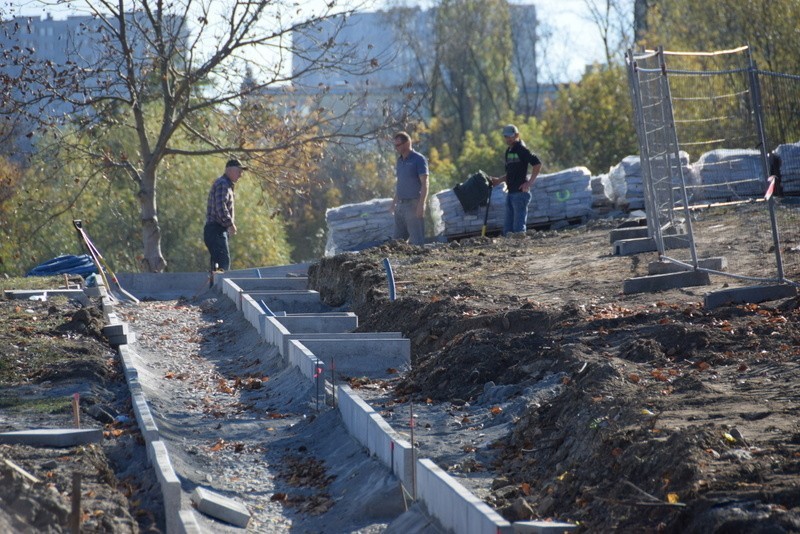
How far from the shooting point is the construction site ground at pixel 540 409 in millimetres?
5133

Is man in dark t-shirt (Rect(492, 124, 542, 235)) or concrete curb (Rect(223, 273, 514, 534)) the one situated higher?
man in dark t-shirt (Rect(492, 124, 542, 235))

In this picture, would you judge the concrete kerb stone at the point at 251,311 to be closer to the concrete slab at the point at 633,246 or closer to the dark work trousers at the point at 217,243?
the dark work trousers at the point at 217,243

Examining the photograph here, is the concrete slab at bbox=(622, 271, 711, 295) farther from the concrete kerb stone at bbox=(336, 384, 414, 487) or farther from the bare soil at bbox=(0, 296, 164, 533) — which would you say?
the bare soil at bbox=(0, 296, 164, 533)

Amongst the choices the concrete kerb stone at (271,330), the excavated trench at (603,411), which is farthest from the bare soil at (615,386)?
the concrete kerb stone at (271,330)

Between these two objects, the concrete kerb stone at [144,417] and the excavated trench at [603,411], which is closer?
the excavated trench at [603,411]

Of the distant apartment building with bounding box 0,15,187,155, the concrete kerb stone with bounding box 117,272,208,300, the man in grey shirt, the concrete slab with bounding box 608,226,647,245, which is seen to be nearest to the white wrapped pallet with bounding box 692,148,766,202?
the concrete slab with bounding box 608,226,647,245

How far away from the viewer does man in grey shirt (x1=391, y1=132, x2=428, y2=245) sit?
1612 centimetres

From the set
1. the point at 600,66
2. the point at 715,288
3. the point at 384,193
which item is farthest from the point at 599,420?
the point at 384,193

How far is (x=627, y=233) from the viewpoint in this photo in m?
14.7

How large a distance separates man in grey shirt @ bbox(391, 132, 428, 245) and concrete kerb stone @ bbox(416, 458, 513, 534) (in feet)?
33.9

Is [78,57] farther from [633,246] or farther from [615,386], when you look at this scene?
[615,386]

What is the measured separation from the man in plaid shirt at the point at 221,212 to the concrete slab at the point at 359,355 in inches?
280

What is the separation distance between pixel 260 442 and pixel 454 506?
11.5 ft

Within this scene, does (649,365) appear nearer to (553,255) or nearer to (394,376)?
(394,376)
